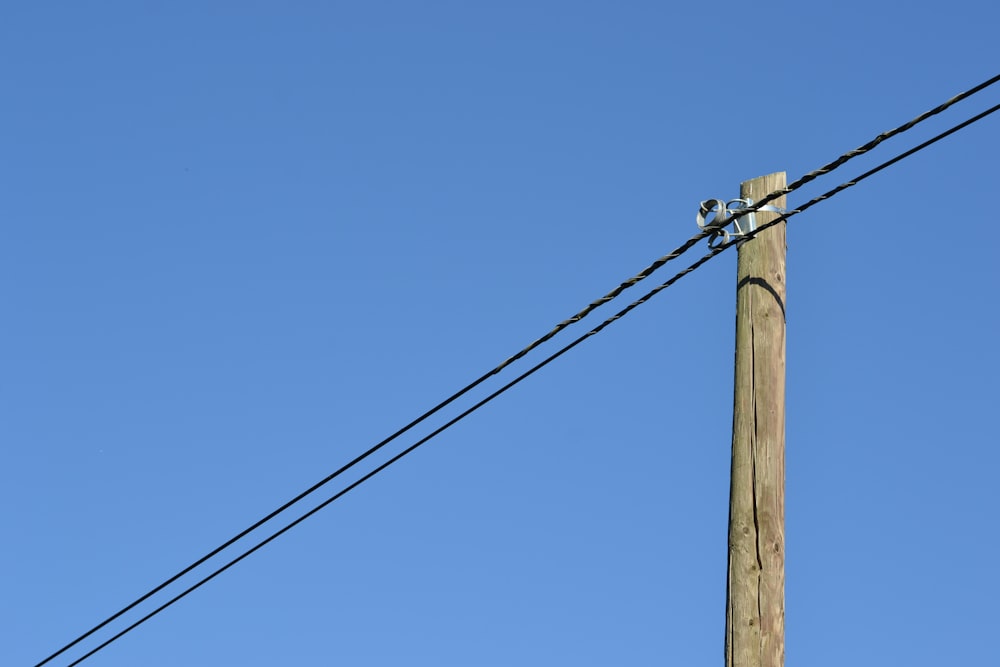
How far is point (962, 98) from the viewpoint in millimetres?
6516

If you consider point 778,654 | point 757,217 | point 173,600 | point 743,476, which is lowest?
point 778,654

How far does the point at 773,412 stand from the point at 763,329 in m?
0.43

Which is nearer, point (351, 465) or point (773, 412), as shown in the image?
point (773, 412)

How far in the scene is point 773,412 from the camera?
21.6 ft

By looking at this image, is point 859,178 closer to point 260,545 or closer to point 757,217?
point 757,217

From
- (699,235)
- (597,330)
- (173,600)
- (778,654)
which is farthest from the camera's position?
(173,600)

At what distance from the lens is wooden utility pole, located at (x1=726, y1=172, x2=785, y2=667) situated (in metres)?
6.21

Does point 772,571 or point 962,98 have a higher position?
point 962,98

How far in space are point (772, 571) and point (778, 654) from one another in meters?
0.38

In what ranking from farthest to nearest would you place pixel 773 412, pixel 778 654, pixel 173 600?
pixel 173 600, pixel 773 412, pixel 778 654

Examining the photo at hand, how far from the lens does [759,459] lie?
21.3ft

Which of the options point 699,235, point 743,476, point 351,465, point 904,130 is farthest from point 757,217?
point 351,465

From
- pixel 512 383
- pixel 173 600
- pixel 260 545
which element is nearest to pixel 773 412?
pixel 512 383

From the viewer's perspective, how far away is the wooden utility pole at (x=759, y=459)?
6211mm
